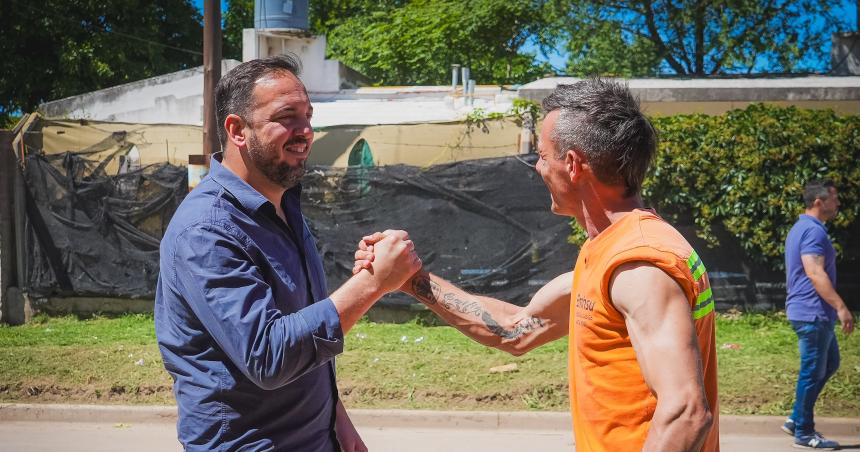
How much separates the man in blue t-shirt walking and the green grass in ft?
2.62

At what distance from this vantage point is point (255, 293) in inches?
94.1

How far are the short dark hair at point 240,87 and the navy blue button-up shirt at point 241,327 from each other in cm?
19

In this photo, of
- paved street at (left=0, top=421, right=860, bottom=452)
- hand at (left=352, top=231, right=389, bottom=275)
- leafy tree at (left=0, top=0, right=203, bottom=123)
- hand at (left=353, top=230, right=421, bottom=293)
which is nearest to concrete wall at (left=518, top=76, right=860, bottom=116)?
paved street at (left=0, top=421, right=860, bottom=452)

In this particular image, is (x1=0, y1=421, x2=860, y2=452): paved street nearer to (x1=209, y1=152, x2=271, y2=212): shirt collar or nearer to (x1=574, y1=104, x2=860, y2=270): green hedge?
(x1=574, y1=104, x2=860, y2=270): green hedge

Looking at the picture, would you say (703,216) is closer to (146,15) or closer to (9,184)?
(9,184)

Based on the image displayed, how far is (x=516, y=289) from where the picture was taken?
11484 millimetres

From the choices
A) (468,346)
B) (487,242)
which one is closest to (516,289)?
(487,242)

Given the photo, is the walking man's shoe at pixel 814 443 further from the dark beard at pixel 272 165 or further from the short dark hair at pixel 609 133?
the dark beard at pixel 272 165

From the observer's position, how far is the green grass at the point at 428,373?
27.4ft

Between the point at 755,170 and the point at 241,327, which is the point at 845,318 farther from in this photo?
the point at 241,327

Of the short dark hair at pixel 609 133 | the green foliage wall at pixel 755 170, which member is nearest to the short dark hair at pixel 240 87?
the short dark hair at pixel 609 133

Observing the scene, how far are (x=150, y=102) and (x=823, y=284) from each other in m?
17.3

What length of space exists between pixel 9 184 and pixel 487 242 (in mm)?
7159

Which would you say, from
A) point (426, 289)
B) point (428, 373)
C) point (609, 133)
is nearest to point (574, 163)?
point (609, 133)
